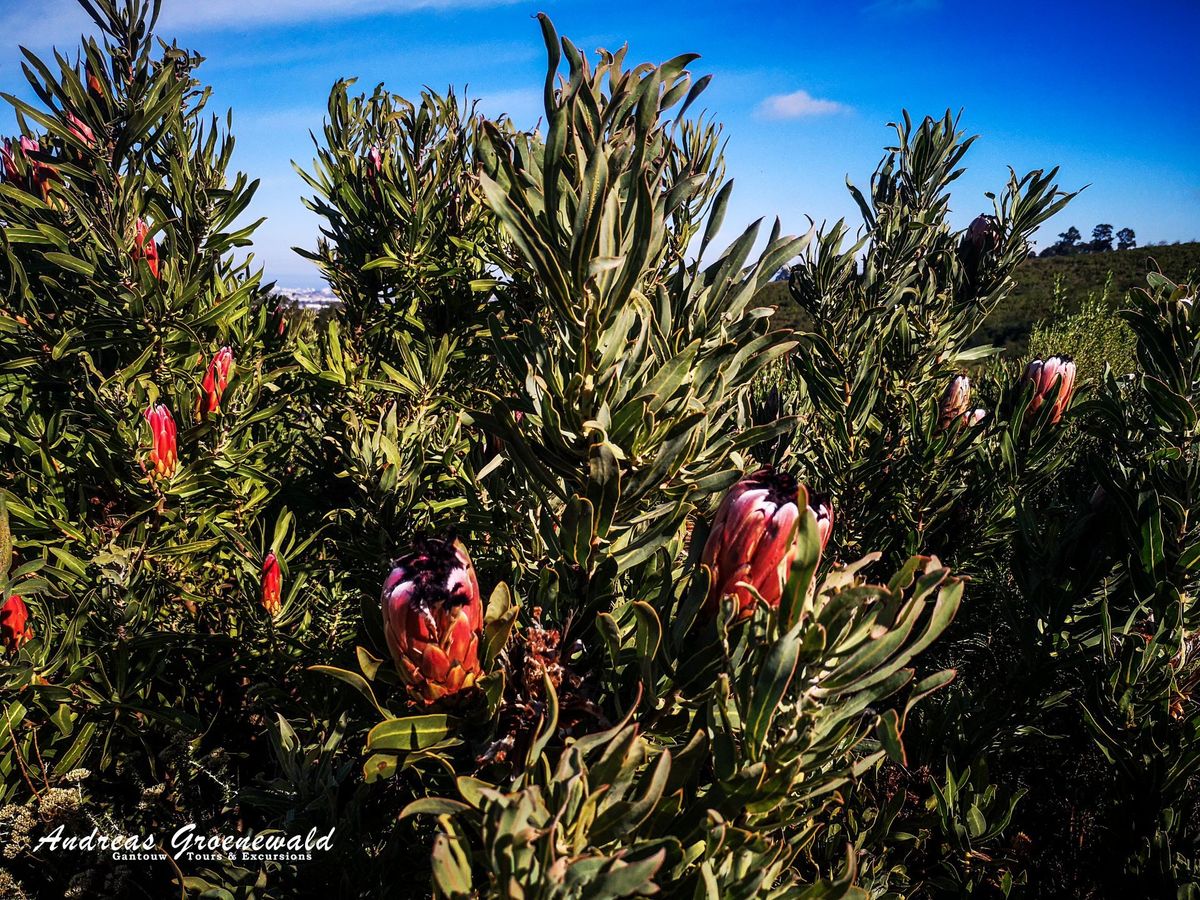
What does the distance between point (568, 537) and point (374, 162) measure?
2.51 metres

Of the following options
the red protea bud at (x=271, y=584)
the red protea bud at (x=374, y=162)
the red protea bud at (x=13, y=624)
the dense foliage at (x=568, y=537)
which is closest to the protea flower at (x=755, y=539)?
the dense foliage at (x=568, y=537)

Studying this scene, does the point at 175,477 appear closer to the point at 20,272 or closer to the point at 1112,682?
the point at 20,272

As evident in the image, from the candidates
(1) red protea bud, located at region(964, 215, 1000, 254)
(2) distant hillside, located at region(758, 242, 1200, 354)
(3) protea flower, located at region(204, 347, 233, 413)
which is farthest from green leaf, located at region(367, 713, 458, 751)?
(2) distant hillside, located at region(758, 242, 1200, 354)

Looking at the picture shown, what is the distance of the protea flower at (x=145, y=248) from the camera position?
2.04 metres

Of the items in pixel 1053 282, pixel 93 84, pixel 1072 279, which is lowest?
pixel 93 84

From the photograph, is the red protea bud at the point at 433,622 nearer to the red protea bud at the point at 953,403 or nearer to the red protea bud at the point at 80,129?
the red protea bud at the point at 80,129

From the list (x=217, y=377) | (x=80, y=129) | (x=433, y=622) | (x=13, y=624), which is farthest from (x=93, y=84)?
(x=433, y=622)

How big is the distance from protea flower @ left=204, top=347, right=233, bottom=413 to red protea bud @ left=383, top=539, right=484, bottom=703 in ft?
4.70

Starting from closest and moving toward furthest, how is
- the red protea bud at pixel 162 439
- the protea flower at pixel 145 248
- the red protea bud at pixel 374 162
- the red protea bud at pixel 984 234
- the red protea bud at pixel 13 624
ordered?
the red protea bud at pixel 13 624 → the red protea bud at pixel 162 439 → the protea flower at pixel 145 248 → the red protea bud at pixel 984 234 → the red protea bud at pixel 374 162

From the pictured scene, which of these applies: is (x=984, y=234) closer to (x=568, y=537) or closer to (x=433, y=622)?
(x=568, y=537)

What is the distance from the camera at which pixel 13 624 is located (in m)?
1.62

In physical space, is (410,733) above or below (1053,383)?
below

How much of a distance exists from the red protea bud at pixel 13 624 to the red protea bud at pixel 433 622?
3.97ft

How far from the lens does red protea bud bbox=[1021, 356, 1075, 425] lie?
Result: 7.08 feet
